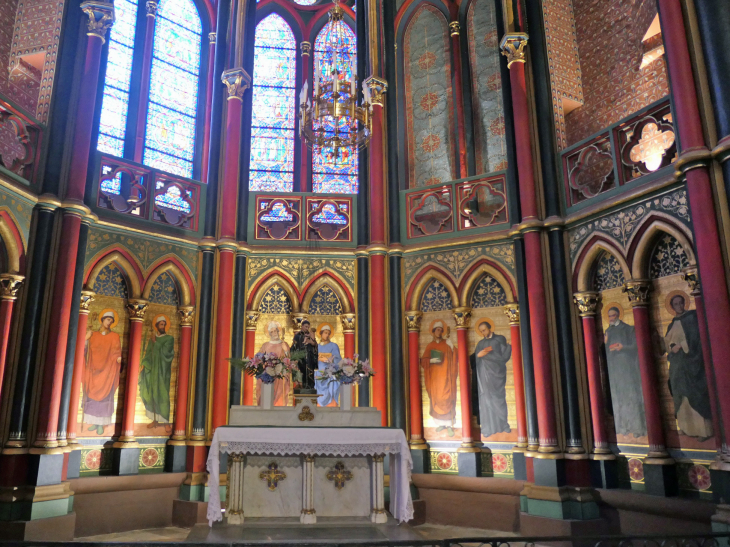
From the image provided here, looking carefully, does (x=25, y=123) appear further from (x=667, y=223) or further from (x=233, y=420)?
(x=667, y=223)

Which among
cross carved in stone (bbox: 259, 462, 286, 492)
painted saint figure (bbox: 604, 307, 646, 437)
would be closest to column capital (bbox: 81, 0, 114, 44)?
cross carved in stone (bbox: 259, 462, 286, 492)

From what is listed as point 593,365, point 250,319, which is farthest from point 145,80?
point 593,365

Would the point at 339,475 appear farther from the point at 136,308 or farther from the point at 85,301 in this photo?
the point at 85,301

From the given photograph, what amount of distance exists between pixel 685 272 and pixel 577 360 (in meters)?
2.56

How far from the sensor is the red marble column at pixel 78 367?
1042 cm

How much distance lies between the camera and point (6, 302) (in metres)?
9.34

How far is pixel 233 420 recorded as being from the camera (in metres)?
8.33

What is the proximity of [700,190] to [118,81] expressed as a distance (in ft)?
38.6

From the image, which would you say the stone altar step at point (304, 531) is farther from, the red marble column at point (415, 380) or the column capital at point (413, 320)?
the column capital at point (413, 320)

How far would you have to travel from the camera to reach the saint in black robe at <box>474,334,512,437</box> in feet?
37.9

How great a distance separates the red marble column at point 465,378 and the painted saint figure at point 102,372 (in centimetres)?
657

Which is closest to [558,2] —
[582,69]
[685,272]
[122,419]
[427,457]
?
[582,69]

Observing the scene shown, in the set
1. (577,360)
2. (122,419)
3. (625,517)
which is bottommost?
(625,517)

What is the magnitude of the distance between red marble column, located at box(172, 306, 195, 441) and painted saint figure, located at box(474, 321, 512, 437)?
18.8 feet
